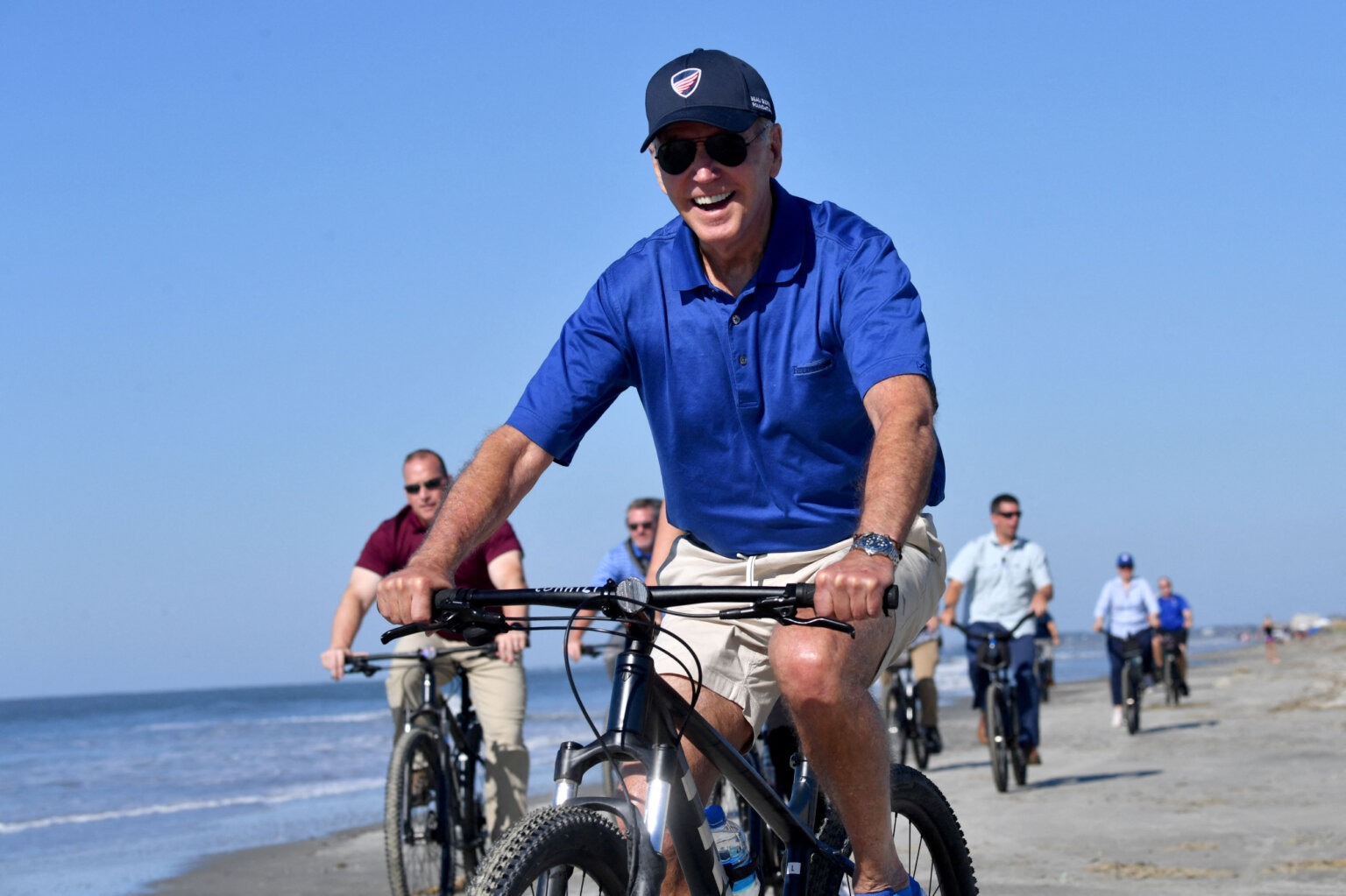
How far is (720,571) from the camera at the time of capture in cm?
384

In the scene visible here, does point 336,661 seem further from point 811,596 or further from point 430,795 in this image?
point 811,596

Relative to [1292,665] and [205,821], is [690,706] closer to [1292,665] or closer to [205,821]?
[205,821]

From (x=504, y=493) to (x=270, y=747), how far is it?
83.1 feet

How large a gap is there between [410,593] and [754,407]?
90 cm

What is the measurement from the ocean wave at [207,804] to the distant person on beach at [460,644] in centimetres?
766

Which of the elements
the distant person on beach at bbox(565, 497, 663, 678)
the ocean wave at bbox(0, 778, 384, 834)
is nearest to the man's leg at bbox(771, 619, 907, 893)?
the distant person on beach at bbox(565, 497, 663, 678)

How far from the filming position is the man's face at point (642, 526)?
9.50 metres

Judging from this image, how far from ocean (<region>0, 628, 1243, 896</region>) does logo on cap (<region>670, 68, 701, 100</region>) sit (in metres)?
7.67

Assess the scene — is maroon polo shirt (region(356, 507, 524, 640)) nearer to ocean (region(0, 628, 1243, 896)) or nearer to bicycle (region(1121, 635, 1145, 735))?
ocean (region(0, 628, 1243, 896))

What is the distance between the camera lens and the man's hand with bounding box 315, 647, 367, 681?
25.2 feet

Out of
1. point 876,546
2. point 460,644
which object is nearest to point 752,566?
point 876,546

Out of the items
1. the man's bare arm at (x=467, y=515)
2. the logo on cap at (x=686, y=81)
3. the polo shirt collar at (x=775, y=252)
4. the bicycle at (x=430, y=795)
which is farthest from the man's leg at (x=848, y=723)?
the bicycle at (x=430, y=795)

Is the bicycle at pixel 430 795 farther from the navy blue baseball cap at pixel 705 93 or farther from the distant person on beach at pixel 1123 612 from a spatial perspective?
the distant person on beach at pixel 1123 612

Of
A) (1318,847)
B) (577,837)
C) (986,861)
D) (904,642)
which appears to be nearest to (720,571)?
(904,642)
